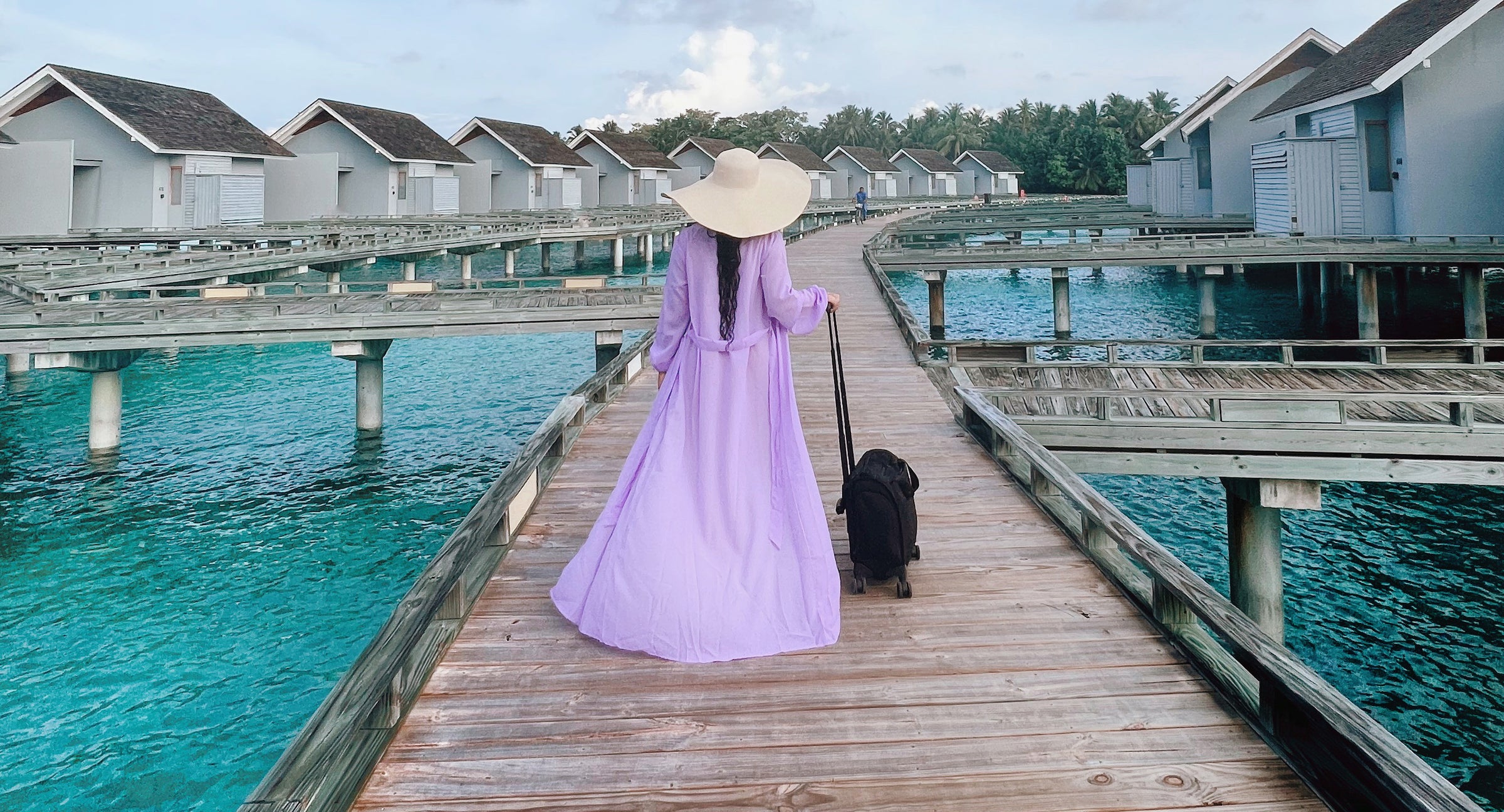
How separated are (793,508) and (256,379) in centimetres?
2441

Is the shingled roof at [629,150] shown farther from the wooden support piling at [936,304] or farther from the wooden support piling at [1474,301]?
the wooden support piling at [1474,301]

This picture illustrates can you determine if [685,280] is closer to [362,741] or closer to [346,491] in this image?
[362,741]

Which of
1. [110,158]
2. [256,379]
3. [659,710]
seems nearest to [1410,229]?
[659,710]

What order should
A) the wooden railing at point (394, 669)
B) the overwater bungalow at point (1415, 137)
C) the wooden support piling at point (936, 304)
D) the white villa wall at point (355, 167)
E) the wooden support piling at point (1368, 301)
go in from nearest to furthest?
the wooden railing at point (394, 669) → the overwater bungalow at point (1415, 137) → the wooden support piling at point (1368, 301) → the wooden support piling at point (936, 304) → the white villa wall at point (355, 167)

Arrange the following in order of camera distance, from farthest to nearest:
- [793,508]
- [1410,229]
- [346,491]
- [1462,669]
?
[1410,229], [346,491], [1462,669], [793,508]

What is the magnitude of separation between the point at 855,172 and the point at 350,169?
45.1 meters

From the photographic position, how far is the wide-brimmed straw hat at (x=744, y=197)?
13.6 feet

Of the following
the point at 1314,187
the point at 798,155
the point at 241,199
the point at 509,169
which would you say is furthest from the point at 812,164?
the point at 1314,187

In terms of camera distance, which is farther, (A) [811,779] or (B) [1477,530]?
(B) [1477,530]

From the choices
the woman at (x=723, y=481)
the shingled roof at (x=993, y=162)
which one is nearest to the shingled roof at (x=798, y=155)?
the shingled roof at (x=993, y=162)

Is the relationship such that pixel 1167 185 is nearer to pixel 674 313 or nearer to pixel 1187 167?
pixel 1187 167

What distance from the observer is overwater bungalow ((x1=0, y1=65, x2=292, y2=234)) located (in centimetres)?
2998

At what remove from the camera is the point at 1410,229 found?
23562 millimetres

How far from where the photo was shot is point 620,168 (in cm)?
6272
